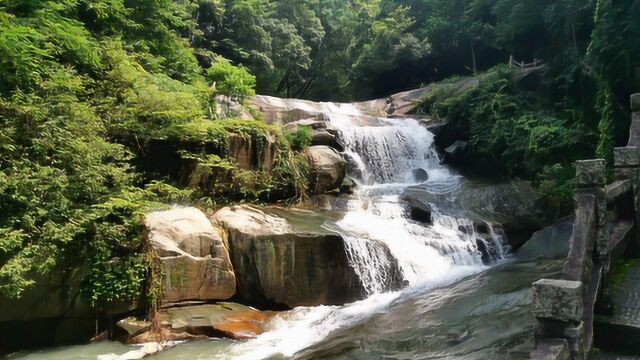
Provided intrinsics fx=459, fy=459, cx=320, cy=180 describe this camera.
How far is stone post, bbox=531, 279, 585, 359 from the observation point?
3.50 meters

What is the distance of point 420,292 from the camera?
9195mm

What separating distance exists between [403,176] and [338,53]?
17.0 metres

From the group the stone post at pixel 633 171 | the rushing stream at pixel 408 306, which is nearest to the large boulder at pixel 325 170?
the rushing stream at pixel 408 306

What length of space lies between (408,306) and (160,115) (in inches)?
262

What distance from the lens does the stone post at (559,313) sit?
3.50m

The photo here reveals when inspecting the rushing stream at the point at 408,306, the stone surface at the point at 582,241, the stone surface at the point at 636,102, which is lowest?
the rushing stream at the point at 408,306

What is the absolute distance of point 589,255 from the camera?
4.48 meters

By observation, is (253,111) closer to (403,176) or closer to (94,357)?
(403,176)

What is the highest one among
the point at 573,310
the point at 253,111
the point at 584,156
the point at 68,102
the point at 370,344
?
the point at 253,111

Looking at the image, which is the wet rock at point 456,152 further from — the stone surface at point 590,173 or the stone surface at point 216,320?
the stone surface at point 590,173

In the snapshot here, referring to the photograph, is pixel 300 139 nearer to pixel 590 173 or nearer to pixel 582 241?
pixel 590 173

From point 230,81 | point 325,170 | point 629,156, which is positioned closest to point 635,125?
point 629,156

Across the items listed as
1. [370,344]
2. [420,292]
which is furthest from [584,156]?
[370,344]

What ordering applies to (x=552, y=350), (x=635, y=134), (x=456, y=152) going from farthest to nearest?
1. (x=456, y=152)
2. (x=635, y=134)
3. (x=552, y=350)
